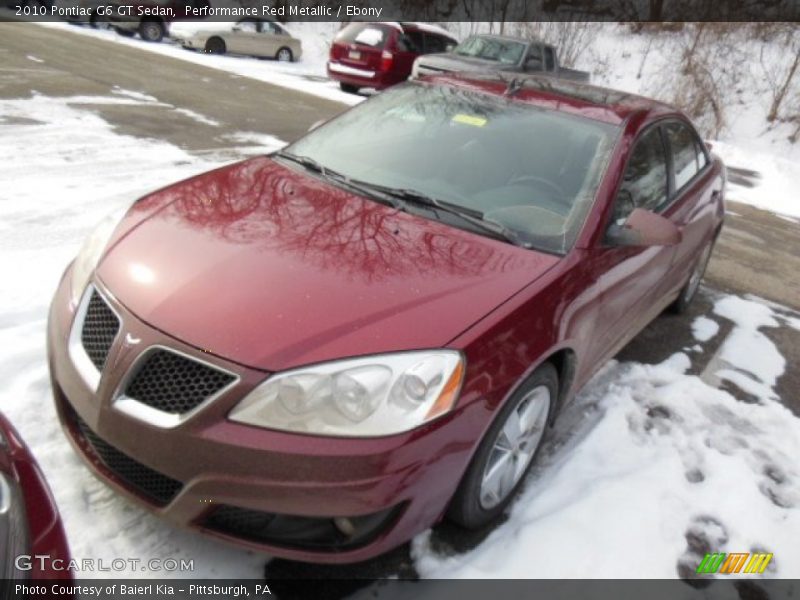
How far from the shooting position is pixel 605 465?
2807mm

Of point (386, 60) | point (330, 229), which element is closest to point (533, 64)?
point (386, 60)

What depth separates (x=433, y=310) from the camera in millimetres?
2045

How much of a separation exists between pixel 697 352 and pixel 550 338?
2.28 metres

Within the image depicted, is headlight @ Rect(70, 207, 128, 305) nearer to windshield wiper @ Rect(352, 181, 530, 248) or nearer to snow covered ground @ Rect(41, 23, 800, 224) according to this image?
windshield wiper @ Rect(352, 181, 530, 248)

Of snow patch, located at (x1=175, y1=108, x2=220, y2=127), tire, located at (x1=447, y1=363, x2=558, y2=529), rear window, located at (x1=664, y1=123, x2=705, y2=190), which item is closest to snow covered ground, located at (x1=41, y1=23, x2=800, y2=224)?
snow patch, located at (x1=175, y1=108, x2=220, y2=127)

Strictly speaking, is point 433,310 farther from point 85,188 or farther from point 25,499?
point 85,188

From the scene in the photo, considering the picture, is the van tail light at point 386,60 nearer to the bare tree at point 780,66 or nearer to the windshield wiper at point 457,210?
the bare tree at point 780,66

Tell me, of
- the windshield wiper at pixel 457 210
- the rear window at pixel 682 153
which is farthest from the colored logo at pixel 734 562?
the rear window at pixel 682 153

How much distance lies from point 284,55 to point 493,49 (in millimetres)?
9074

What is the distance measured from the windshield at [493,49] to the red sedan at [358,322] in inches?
403

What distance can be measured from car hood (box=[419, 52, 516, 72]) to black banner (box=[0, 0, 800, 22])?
925cm

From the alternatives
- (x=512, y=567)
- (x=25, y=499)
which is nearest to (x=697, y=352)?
(x=512, y=567)

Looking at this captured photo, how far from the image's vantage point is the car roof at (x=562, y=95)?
315 cm

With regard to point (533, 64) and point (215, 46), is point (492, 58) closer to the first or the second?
point (533, 64)
